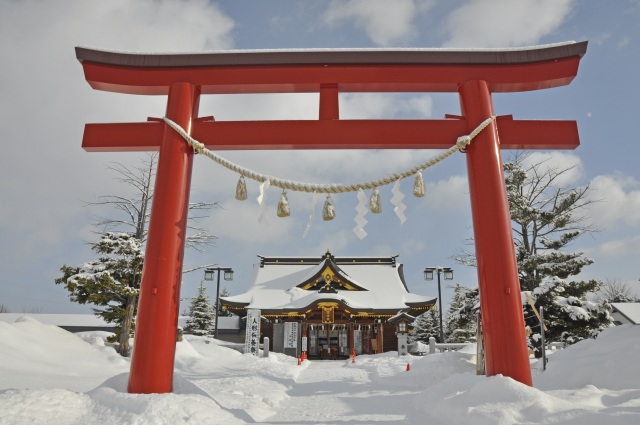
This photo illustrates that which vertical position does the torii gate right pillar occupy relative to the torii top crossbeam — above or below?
below

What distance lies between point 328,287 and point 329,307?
1.90m

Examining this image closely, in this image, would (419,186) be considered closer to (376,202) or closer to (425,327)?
(376,202)

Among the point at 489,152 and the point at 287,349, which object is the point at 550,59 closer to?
the point at 489,152

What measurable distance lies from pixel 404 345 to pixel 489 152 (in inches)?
665

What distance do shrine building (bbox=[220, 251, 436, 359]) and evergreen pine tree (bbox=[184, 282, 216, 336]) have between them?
4492 mm

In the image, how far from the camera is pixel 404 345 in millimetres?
20828

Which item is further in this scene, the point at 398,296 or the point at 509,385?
the point at 398,296

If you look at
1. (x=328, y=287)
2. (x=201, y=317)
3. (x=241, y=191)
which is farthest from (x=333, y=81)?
(x=201, y=317)

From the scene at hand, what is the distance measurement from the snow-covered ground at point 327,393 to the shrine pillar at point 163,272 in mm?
359

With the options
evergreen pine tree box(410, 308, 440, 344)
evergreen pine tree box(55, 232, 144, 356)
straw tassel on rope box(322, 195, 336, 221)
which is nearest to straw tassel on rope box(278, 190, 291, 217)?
straw tassel on rope box(322, 195, 336, 221)

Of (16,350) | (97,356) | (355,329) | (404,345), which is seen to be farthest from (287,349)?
(16,350)

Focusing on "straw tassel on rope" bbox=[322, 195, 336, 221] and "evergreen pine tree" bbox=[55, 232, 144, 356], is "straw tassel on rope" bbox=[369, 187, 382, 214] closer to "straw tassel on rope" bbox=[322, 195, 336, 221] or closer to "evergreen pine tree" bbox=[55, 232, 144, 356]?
"straw tassel on rope" bbox=[322, 195, 336, 221]

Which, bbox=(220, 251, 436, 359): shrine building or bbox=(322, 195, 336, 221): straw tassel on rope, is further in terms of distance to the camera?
bbox=(220, 251, 436, 359): shrine building

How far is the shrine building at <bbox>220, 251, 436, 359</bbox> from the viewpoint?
2409 centimetres
